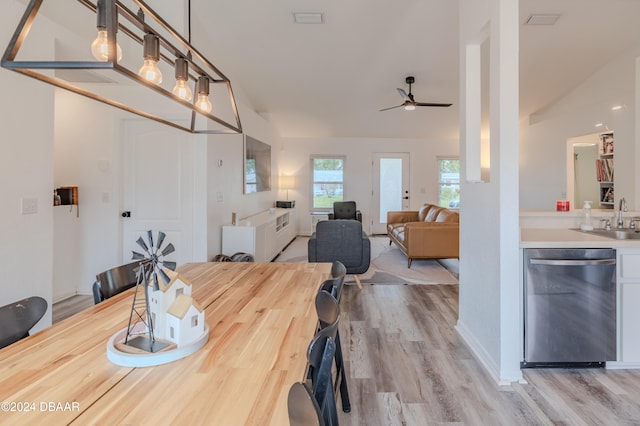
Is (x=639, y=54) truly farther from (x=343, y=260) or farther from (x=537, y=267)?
(x=343, y=260)

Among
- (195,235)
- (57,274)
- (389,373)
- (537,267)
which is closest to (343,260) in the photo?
(195,235)

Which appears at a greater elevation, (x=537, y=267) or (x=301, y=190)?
(x=301, y=190)

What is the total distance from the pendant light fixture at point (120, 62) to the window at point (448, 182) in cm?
613

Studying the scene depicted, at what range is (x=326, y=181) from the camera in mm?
8867

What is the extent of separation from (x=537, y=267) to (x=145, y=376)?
234 centimetres

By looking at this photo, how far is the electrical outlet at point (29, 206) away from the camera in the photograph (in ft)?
8.21

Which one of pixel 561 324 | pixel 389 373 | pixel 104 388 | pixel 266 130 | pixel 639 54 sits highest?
pixel 639 54

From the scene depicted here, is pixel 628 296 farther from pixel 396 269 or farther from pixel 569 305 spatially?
pixel 396 269

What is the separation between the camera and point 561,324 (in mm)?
2322

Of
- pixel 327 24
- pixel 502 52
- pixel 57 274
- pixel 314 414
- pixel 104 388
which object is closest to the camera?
pixel 314 414

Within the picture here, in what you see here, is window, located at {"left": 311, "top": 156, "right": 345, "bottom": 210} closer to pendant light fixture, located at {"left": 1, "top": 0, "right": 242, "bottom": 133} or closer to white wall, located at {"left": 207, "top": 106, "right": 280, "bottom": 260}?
white wall, located at {"left": 207, "top": 106, "right": 280, "bottom": 260}

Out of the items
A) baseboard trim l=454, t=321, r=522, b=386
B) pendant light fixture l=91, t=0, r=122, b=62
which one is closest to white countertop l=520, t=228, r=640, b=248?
baseboard trim l=454, t=321, r=522, b=386

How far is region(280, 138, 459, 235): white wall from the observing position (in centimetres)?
873

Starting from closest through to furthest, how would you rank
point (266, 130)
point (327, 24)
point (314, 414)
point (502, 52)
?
point (314, 414) → point (502, 52) → point (327, 24) → point (266, 130)
